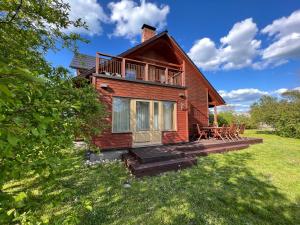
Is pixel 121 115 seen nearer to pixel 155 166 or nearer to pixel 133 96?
pixel 133 96

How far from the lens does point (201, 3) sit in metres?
12.8

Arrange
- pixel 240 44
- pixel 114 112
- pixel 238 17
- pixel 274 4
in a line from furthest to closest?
pixel 240 44, pixel 238 17, pixel 274 4, pixel 114 112

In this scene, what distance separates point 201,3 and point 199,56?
2267 centimetres

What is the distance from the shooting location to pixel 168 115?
30.5 feet

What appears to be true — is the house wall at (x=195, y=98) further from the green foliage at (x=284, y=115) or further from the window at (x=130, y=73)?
the green foliage at (x=284, y=115)

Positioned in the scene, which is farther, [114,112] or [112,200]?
[114,112]

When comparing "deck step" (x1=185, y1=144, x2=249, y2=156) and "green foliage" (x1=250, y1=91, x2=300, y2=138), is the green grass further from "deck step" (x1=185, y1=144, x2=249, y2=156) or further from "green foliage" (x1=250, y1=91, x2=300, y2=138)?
"green foliage" (x1=250, y1=91, x2=300, y2=138)

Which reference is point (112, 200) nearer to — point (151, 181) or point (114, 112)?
point (151, 181)

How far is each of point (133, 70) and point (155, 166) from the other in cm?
631

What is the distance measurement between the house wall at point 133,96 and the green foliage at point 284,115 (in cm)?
1245

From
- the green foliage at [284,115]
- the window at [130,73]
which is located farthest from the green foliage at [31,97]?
the green foliage at [284,115]

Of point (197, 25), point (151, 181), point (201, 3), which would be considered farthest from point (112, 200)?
point (197, 25)

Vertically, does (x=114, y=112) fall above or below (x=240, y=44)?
below

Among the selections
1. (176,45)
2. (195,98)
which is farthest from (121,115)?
(195,98)
